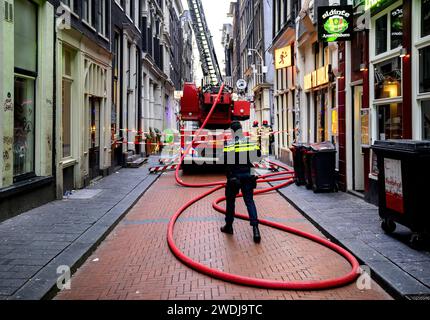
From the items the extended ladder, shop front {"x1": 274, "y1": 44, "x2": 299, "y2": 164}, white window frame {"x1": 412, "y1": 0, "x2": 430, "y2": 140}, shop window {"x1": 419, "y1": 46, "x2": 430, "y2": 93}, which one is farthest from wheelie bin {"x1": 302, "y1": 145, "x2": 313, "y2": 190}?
the extended ladder

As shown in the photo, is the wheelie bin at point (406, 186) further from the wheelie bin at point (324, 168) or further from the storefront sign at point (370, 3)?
the wheelie bin at point (324, 168)

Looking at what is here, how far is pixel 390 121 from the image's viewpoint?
959 cm

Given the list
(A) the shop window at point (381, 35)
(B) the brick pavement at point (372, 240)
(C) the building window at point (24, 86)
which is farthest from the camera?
(A) the shop window at point (381, 35)

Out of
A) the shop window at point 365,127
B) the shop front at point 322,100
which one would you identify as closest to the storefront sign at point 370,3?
the shop window at point 365,127

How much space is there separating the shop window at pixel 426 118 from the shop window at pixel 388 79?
0.97m

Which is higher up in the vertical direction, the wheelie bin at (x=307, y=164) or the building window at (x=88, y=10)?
the building window at (x=88, y=10)

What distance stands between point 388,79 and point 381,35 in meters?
1.03

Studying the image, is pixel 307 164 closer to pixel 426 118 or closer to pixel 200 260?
pixel 426 118

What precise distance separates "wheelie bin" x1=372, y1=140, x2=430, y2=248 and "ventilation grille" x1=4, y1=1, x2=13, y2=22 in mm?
6702

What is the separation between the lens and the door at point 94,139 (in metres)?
14.9

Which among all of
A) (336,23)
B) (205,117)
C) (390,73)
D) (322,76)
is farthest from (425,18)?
(205,117)

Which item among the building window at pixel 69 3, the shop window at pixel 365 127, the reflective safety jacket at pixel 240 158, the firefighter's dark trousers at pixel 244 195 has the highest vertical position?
the building window at pixel 69 3

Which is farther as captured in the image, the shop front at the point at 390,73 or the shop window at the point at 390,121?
the shop window at the point at 390,121
